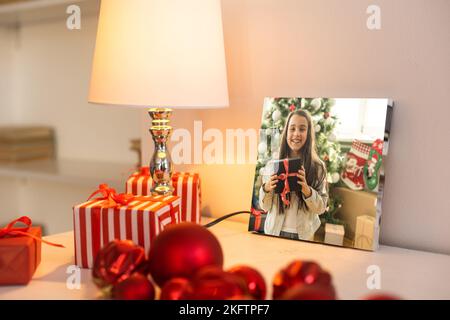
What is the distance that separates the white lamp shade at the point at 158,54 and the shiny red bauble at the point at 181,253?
13.9 inches

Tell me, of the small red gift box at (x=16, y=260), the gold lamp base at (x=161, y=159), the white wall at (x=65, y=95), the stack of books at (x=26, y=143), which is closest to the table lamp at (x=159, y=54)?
the gold lamp base at (x=161, y=159)

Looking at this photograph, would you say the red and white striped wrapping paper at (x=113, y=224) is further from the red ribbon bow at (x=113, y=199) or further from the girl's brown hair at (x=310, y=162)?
the girl's brown hair at (x=310, y=162)

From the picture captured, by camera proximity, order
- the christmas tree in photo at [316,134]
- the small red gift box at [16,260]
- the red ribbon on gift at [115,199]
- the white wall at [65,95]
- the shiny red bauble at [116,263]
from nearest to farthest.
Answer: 1. the shiny red bauble at [116,263]
2. the small red gift box at [16,260]
3. the red ribbon on gift at [115,199]
4. the christmas tree in photo at [316,134]
5. the white wall at [65,95]

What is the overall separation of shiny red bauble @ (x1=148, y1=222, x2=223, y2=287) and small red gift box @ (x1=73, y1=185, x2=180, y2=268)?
0.16 metres

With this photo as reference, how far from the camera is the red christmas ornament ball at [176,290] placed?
638 mm

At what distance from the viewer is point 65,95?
99.7 inches

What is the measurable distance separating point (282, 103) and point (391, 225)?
0.33 meters

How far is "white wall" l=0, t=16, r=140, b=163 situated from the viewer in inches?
94.2

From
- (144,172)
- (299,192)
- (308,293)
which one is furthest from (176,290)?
(144,172)

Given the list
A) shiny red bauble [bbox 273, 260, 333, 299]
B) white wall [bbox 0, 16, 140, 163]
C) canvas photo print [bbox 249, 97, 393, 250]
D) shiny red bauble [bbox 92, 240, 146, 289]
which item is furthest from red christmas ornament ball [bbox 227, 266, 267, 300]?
white wall [bbox 0, 16, 140, 163]

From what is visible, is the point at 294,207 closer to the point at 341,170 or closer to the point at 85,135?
the point at 341,170

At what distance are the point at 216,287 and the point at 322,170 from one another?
508 millimetres

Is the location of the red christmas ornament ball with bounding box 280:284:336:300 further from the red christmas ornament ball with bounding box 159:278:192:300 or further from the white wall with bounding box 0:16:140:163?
the white wall with bounding box 0:16:140:163

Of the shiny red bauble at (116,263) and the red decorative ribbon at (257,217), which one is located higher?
the shiny red bauble at (116,263)
